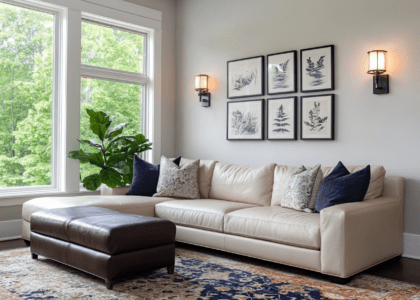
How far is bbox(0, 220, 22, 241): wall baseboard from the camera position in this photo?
14.9ft

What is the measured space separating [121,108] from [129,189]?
130cm

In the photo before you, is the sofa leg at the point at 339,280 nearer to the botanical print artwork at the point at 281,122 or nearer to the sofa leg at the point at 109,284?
the sofa leg at the point at 109,284

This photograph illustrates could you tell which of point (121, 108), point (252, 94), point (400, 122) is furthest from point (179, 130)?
point (400, 122)

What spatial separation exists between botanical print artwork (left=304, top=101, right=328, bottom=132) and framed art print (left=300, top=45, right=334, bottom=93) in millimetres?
195

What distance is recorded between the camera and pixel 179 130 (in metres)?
6.13

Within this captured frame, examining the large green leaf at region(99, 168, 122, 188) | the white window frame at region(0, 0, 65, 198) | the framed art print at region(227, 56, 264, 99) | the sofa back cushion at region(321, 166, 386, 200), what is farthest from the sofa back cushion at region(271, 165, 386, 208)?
the white window frame at region(0, 0, 65, 198)

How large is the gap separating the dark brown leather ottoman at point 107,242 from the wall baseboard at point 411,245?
7.20ft

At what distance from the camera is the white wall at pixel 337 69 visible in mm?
3947

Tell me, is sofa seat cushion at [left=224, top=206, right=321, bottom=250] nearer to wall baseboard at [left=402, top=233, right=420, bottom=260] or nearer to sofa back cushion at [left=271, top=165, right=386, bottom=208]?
sofa back cushion at [left=271, top=165, right=386, bottom=208]

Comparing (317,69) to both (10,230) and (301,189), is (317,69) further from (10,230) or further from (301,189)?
(10,230)

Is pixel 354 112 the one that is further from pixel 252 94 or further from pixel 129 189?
pixel 129 189

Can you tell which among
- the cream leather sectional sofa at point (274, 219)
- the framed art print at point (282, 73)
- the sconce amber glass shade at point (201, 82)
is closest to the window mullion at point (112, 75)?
the sconce amber glass shade at point (201, 82)

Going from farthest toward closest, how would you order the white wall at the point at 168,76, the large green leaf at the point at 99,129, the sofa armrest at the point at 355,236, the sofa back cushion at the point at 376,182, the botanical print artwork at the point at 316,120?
the white wall at the point at 168,76 < the large green leaf at the point at 99,129 < the botanical print artwork at the point at 316,120 < the sofa back cushion at the point at 376,182 < the sofa armrest at the point at 355,236

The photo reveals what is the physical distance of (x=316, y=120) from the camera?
4543 millimetres
